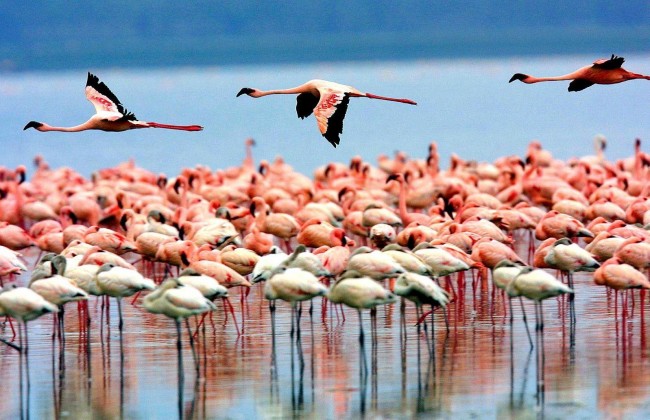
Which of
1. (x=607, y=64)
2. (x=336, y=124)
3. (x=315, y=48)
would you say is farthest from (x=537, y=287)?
(x=315, y=48)

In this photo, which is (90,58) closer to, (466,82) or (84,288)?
(466,82)

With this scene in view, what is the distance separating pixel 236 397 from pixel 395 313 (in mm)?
3529

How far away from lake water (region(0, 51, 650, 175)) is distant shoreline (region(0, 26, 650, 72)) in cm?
100

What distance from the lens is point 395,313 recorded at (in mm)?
12578

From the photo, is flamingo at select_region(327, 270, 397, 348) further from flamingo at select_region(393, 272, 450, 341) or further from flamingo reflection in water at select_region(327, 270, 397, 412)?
flamingo at select_region(393, 272, 450, 341)

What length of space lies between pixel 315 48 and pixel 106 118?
3206 inches

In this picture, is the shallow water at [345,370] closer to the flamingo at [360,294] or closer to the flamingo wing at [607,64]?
the flamingo at [360,294]

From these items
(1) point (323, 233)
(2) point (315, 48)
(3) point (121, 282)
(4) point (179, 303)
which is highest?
(2) point (315, 48)

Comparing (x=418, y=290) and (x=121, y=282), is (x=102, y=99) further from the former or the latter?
(x=418, y=290)

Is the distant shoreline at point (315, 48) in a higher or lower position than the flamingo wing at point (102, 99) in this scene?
higher

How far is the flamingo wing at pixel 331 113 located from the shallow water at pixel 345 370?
61.9 inches

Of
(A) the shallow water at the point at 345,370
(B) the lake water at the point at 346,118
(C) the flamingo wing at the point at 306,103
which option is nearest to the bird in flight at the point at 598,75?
(C) the flamingo wing at the point at 306,103

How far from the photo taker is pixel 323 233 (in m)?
14.5

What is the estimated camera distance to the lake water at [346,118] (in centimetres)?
4016
